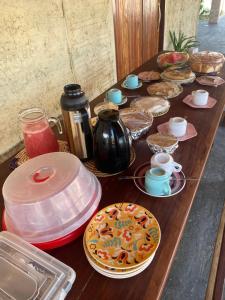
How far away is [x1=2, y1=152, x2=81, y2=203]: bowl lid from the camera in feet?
2.02

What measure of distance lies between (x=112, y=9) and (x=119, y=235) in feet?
7.79

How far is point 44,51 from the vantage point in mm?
1707

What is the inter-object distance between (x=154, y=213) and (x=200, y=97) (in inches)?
30.3

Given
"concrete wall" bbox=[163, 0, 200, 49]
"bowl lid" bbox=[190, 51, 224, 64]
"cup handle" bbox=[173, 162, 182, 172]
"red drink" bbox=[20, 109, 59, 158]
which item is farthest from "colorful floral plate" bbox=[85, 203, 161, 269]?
"concrete wall" bbox=[163, 0, 200, 49]

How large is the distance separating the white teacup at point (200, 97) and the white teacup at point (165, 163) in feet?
1.84

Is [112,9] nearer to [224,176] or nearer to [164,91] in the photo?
[164,91]

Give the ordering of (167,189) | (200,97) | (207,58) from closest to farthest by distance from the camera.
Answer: (167,189) → (200,97) → (207,58)

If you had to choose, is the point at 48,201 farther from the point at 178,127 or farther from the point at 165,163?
the point at 178,127

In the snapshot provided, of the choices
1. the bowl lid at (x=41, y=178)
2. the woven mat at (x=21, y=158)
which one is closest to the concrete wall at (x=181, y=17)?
the woven mat at (x=21, y=158)

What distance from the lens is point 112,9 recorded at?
239cm

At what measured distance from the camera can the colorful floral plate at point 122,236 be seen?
1.95ft

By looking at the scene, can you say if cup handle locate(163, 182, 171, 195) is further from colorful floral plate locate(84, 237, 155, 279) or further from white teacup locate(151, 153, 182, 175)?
Result: colorful floral plate locate(84, 237, 155, 279)

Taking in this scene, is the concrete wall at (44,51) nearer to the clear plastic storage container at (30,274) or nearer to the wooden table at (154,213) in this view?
the wooden table at (154,213)

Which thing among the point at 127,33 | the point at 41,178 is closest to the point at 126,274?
the point at 41,178
